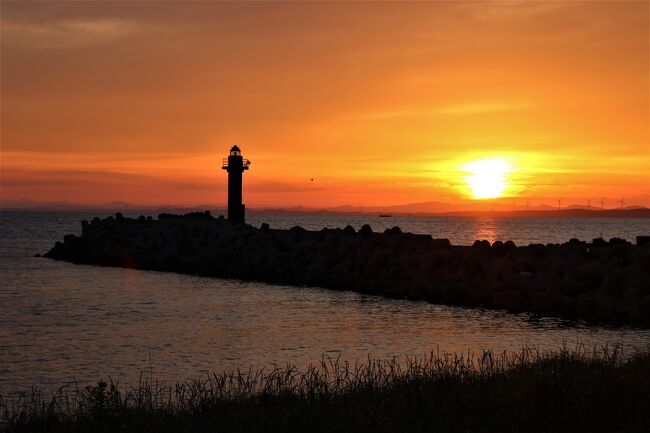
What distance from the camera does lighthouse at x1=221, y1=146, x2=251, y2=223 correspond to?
50.5m

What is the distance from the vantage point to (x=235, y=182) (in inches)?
2012

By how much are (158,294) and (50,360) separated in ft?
44.5

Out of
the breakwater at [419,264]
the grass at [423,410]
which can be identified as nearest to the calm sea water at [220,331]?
the breakwater at [419,264]

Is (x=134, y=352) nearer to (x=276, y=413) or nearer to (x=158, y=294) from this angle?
(x=276, y=413)

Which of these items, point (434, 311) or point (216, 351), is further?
point (434, 311)

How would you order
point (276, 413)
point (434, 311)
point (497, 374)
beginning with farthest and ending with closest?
point (434, 311) < point (497, 374) < point (276, 413)

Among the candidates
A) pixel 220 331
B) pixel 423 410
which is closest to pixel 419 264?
pixel 220 331

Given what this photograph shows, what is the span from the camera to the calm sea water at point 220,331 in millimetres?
15766

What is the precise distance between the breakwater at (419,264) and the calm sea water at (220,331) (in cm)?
126

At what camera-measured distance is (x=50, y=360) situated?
1614 centimetres

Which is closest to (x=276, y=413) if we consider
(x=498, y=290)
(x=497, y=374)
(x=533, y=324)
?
(x=497, y=374)

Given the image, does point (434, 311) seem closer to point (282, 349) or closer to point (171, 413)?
point (282, 349)

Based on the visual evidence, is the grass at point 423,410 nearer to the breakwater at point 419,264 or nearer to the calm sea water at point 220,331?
the calm sea water at point 220,331

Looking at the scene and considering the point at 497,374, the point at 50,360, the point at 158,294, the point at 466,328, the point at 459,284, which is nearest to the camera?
the point at 497,374
